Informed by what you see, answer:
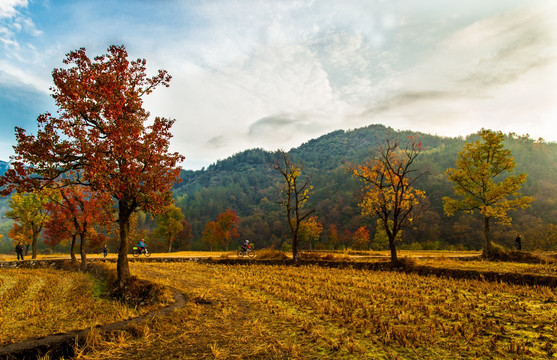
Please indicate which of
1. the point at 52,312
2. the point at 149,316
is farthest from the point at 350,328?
the point at 52,312

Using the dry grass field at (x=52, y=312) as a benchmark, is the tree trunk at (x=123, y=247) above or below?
above

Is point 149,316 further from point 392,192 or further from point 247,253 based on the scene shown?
point 247,253

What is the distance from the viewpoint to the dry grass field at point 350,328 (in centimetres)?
627

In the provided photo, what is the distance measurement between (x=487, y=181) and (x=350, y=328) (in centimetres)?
3119

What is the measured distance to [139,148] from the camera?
13289 millimetres

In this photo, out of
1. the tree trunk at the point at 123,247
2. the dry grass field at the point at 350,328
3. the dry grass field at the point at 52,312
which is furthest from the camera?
the tree trunk at the point at 123,247

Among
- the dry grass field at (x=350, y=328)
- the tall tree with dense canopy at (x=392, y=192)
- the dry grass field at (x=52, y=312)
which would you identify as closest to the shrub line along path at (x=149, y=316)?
A: the dry grass field at (x=350, y=328)

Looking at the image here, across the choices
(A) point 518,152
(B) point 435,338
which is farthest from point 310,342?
(A) point 518,152

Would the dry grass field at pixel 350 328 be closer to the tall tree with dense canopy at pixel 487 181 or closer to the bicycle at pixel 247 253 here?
the tall tree with dense canopy at pixel 487 181

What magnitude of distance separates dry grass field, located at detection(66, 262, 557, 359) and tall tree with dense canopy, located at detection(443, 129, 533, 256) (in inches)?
790

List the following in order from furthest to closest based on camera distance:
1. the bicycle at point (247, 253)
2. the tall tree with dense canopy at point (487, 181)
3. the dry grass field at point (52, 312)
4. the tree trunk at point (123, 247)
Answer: the bicycle at point (247, 253), the tall tree with dense canopy at point (487, 181), the tree trunk at point (123, 247), the dry grass field at point (52, 312)

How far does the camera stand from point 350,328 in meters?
7.91

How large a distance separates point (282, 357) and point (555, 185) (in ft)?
558

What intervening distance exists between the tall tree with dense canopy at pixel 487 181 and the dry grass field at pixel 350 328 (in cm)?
2006
